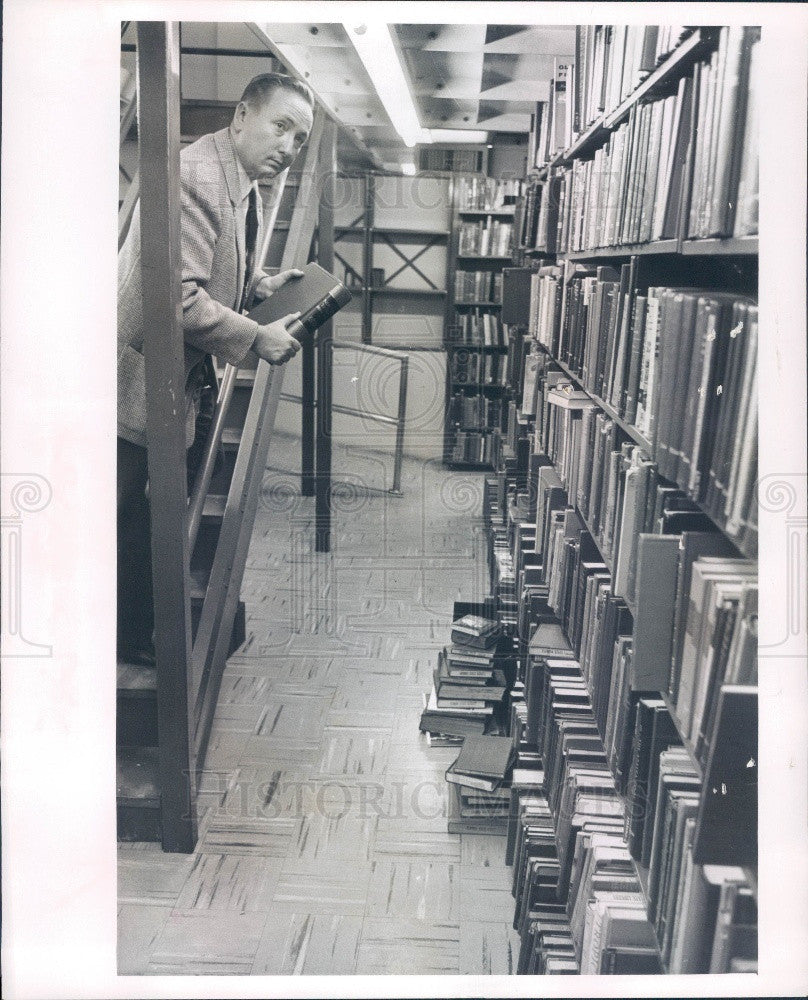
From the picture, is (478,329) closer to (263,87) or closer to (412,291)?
(412,291)

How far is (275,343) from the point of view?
2.79m

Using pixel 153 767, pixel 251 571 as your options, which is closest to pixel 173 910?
pixel 153 767

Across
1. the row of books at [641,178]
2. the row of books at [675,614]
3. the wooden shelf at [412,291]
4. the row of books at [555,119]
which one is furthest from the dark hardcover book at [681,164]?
the wooden shelf at [412,291]

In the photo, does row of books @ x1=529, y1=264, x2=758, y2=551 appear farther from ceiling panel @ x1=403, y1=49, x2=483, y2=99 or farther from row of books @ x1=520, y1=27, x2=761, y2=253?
ceiling panel @ x1=403, y1=49, x2=483, y2=99

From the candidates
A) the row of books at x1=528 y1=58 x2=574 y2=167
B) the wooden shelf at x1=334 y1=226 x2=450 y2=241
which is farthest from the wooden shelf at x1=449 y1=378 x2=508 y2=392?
the row of books at x1=528 y1=58 x2=574 y2=167

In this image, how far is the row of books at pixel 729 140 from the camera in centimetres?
129

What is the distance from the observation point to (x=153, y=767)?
108 inches

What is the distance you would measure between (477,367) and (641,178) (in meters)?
5.31

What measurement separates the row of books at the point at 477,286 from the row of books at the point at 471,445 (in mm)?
1651

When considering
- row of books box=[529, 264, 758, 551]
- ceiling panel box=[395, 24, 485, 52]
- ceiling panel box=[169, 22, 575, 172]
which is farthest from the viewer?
ceiling panel box=[169, 22, 575, 172]

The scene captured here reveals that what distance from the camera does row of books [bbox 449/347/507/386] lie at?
6969 mm

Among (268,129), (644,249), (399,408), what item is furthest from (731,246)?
(399,408)

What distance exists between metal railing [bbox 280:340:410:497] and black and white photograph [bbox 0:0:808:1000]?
1.14 metres

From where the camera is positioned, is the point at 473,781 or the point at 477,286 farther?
the point at 477,286
